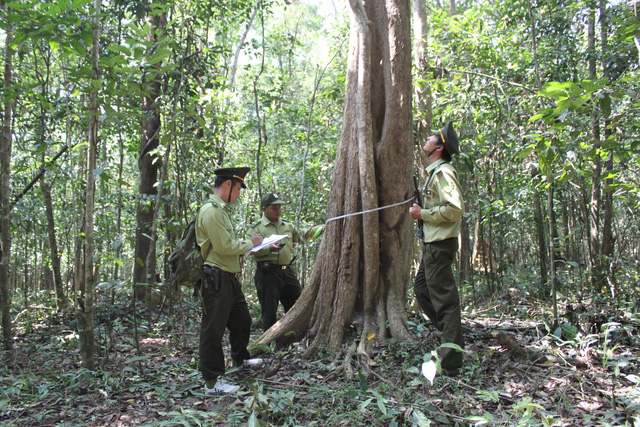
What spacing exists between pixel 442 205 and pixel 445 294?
0.75 meters

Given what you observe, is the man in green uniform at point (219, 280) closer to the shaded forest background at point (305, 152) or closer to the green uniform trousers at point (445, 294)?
the shaded forest background at point (305, 152)

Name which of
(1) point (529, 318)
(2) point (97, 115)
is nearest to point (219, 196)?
(2) point (97, 115)

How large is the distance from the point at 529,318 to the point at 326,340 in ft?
8.41

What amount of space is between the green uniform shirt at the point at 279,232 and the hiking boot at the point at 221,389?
1.90 meters

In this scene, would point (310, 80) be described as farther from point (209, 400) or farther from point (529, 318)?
point (209, 400)

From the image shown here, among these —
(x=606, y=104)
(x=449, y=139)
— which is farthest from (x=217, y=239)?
(x=606, y=104)

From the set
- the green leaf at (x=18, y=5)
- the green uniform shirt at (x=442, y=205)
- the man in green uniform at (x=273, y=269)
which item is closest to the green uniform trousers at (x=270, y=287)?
the man in green uniform at (x=273, y=269)

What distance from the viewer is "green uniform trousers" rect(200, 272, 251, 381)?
12.1 ft

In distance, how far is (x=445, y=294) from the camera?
3568mm

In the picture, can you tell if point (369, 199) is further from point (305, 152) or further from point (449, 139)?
point (305, 152)

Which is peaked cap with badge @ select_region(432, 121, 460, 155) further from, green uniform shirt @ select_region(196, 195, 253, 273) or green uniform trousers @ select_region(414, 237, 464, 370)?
green uniform shirt @ select_region(196, 195, 253, 273)

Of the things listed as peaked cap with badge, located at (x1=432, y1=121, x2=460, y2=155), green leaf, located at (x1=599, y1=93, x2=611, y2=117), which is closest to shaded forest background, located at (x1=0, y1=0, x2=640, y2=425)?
green leaf, located at (x1=599, y1=93, x2=611, y2=117)

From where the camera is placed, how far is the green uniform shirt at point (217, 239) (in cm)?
372

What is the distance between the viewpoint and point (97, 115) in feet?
12.9
